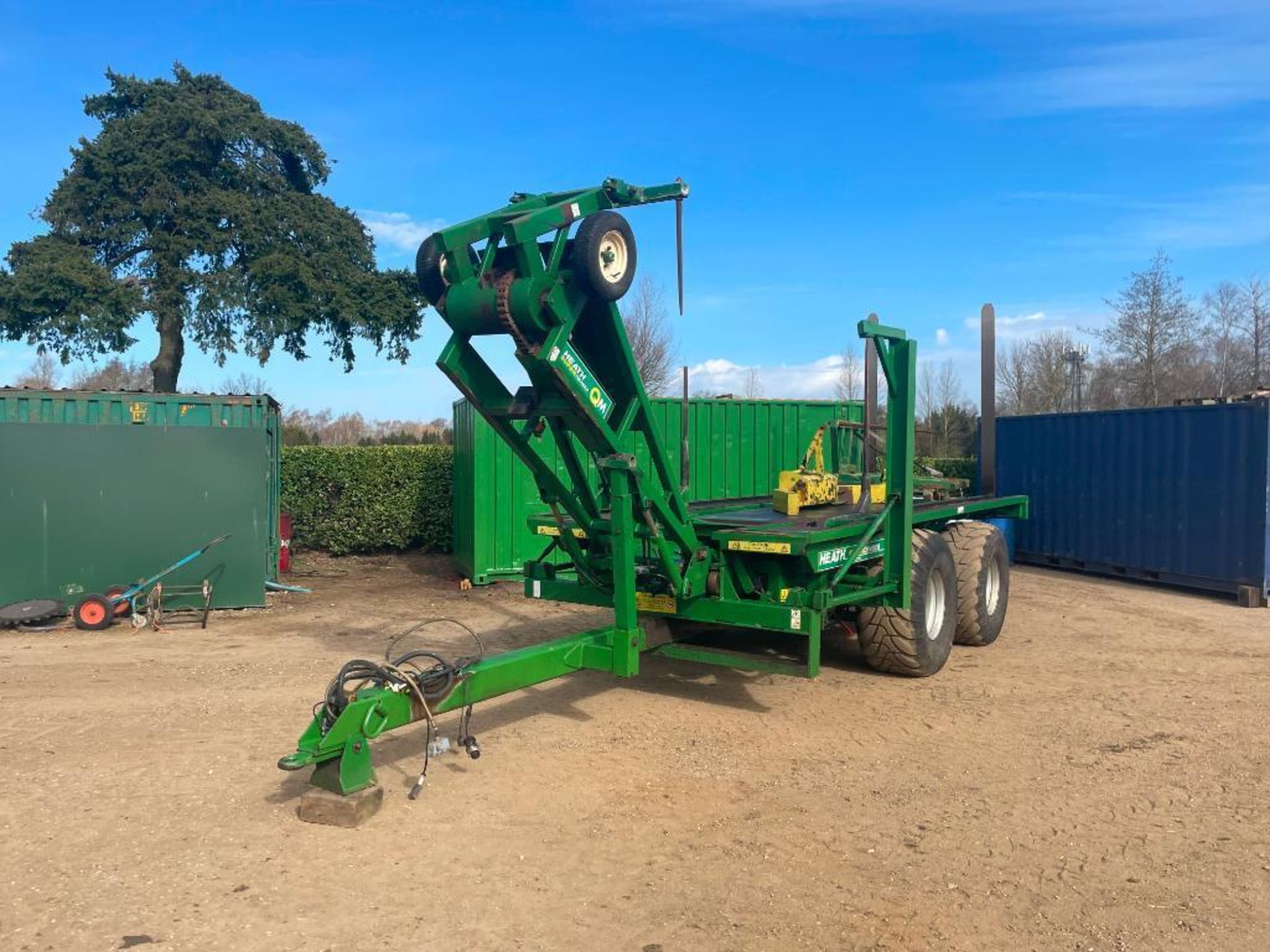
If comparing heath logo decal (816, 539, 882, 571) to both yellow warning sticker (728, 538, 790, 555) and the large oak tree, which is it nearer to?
yellow warning sticker (728, 538, 790, 555)

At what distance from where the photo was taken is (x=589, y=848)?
4.57 meters

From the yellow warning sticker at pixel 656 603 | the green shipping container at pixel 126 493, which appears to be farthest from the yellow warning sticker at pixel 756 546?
the green shipping container at pixel 126 493

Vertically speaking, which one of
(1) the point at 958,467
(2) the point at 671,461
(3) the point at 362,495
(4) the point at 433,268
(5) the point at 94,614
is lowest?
(5) the point at 94,614

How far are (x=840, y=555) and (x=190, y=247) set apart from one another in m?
21.4

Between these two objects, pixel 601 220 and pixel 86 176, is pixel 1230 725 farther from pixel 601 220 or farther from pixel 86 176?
pixel 86 176

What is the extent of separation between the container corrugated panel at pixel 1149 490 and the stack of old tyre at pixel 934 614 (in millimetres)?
5160

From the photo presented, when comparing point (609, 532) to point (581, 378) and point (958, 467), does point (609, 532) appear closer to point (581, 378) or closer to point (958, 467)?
point (581, 378)

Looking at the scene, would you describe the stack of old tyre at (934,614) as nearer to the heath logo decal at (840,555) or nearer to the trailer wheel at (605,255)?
the heath logo decal at (840,555)

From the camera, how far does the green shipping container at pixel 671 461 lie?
1238cm

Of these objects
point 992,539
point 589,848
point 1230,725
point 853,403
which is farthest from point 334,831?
point 853,403

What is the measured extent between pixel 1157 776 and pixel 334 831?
4583mm

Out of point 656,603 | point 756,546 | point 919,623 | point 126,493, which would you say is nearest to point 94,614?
point 126,493

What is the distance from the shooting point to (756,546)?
20.2 ft

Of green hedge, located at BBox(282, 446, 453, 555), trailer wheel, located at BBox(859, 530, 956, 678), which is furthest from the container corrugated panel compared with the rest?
green hedge, located at BBox(282, 446, 453, 555)
